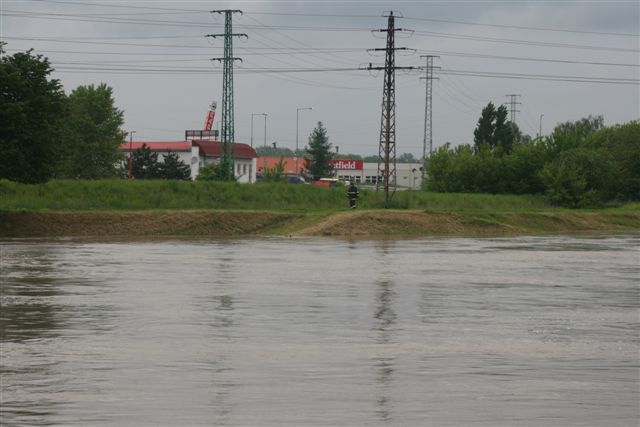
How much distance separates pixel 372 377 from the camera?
12805 mm

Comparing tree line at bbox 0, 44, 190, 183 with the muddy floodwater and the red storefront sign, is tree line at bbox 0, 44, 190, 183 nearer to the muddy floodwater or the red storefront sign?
the muddy floodwater

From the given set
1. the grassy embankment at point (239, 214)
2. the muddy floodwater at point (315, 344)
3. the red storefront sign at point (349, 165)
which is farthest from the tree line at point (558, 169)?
the red storefront sign at point (349, 165)

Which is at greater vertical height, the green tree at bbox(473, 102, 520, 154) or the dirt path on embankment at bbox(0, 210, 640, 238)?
the green tree at bbox(473, 102, 520, 154)

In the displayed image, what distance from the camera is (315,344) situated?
15.6 m

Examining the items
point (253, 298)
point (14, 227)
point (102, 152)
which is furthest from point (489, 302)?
point (102, 152)

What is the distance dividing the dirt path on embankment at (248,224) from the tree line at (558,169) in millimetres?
21037

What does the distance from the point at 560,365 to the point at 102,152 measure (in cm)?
10109

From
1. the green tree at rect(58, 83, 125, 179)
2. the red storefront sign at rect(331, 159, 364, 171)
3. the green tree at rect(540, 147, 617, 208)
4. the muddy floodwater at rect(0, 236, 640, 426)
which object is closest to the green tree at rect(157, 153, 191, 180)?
the green tree at rect(58, 83, 125, 179)

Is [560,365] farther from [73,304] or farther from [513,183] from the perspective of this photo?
[513,183]

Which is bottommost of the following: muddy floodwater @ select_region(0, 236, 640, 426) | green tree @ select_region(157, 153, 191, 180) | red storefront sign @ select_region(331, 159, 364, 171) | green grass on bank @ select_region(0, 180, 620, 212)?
muddy floodwater @ select_region(0, 236, 640, 426)

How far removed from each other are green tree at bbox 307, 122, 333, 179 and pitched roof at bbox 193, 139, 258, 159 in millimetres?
9466

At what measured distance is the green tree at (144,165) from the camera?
106 metres

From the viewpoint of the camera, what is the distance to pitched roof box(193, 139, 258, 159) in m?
129

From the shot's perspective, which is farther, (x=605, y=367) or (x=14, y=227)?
(x=14, y=227)
